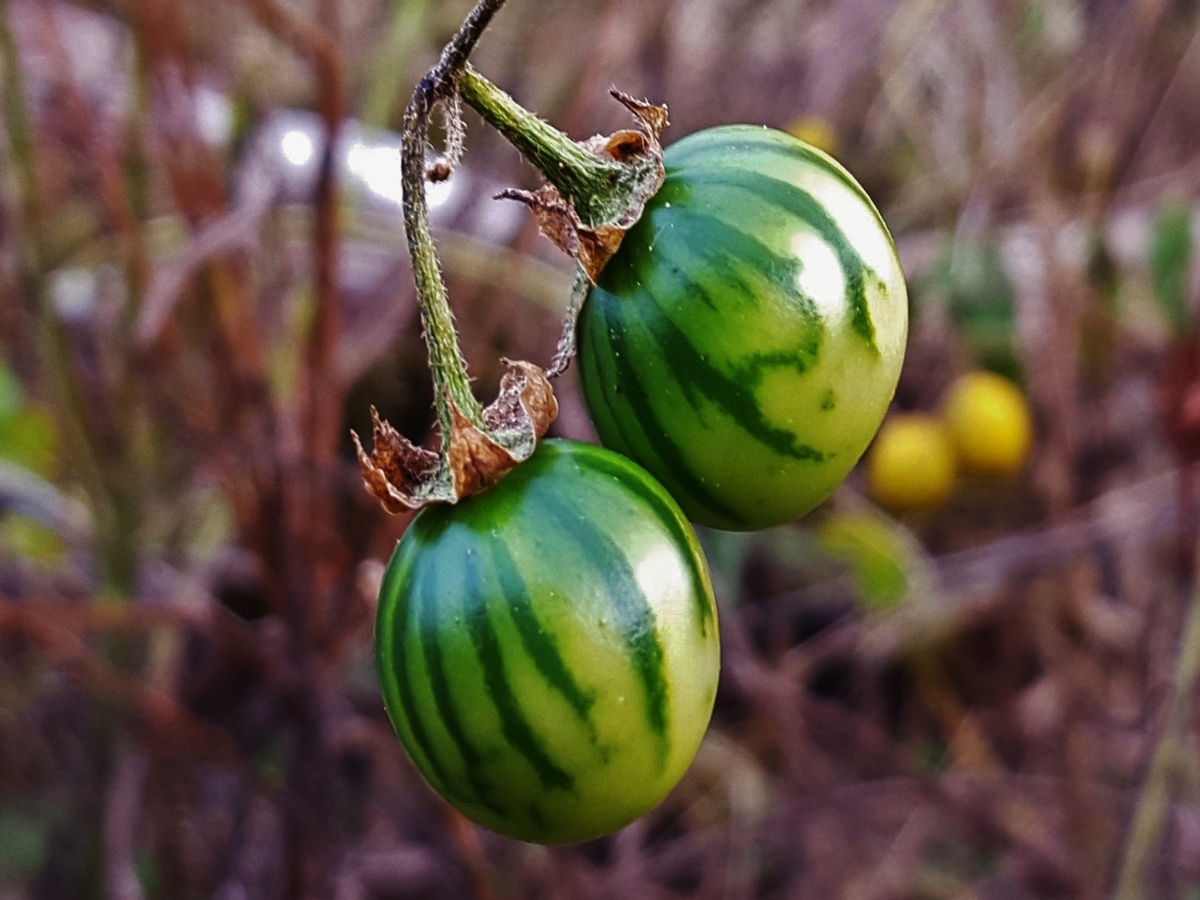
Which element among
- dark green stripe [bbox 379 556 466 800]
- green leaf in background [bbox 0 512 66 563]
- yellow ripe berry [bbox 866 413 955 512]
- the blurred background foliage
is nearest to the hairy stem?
dark green stripe [bbox 379 556 466 800]

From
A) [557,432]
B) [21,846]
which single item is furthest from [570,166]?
[21,846]

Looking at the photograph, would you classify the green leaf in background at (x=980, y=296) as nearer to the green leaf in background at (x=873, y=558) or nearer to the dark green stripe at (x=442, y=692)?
the green leaf in background at (x=873, y=558)

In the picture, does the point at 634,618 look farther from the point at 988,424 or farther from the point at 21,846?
the point at 21,846

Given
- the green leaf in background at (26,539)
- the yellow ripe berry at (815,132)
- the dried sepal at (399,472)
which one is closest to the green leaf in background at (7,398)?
the green leaf in background at (26,539)

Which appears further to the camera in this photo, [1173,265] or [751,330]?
[1173,265]

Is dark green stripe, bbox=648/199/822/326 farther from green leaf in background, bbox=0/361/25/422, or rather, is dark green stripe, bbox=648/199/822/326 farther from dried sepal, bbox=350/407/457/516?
green leaf in background, bbox=0/361/25/422

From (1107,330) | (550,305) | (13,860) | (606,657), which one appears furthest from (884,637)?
(606,657)
